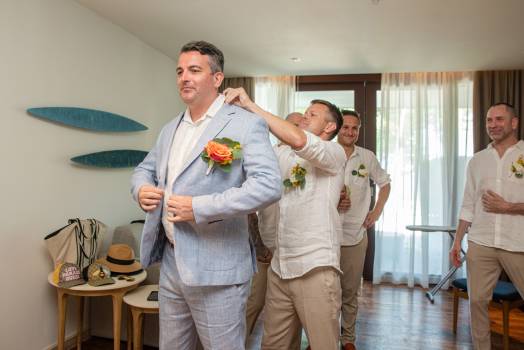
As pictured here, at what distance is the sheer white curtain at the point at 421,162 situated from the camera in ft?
16.5

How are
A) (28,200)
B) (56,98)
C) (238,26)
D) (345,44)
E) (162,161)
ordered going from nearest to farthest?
(162,161) → (28,200) → (56,98) → (238,26) → (345,44)

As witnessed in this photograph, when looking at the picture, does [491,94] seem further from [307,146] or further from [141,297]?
[141,297]

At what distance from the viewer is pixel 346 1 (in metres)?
3.00

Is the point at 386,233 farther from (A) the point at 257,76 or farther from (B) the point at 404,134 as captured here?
(A) the point at 257,76

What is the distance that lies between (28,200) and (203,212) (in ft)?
6.67

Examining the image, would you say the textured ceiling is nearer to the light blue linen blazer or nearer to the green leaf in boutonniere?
the green leaf in boutonniere

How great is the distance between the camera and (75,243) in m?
2.94

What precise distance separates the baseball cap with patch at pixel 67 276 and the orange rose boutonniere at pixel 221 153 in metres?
1.86

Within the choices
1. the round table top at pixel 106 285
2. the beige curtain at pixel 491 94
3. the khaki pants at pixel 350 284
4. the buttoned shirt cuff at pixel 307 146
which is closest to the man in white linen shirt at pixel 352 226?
the khaki pants at pixel 350 284

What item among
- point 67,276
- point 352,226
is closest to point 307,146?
point 352,226

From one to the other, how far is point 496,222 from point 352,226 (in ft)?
3.14

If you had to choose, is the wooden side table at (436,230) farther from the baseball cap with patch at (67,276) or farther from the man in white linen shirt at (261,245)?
the baseball cap with patch at (67,276)

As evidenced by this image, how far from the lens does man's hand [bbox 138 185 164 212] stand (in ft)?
4.45

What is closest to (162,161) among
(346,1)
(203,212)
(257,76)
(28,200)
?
(203,212)
